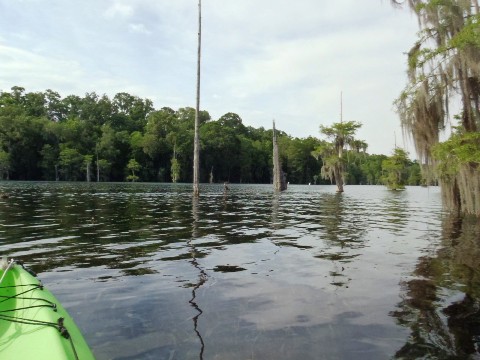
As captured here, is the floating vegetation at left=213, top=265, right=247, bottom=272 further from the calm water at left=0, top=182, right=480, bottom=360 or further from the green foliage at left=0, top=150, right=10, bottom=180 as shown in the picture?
the green foliage at left=0, top=150, right=10, bottom=180

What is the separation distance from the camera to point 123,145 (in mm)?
111812

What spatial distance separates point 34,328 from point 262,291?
3.87 metres

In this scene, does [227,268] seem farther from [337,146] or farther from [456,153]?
[337,146]

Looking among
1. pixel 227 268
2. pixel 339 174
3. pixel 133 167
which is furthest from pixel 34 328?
pixel 133 167

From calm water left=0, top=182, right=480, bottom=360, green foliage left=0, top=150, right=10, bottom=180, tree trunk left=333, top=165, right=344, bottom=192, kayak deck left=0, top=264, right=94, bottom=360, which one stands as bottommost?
calm water left=0, top=182, right=480, bottom=360

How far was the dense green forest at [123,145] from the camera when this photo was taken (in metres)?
97.0

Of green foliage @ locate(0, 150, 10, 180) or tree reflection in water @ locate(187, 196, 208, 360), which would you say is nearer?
tree reflection in water @ locate(187, 196, 208, 360)

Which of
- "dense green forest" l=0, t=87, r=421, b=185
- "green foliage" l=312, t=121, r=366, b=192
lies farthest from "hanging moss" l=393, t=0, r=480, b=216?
"dense green forest" l=0, t=87, r=421, b=185

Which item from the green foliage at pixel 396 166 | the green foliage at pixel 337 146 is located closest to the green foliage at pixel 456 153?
the green foliage at pixel 337 146

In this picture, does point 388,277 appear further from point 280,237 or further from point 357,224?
point 357,224

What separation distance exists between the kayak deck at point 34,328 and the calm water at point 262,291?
755mm

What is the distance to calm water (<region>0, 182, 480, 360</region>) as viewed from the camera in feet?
14.9

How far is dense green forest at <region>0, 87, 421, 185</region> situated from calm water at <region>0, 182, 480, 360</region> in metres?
75.5

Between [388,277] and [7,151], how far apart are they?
10673 centimetres
